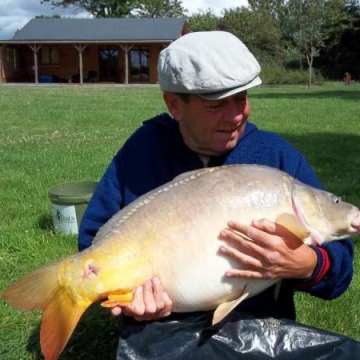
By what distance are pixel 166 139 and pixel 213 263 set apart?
2.48 feet

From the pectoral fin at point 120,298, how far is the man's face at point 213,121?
698mm

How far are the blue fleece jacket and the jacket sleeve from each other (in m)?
0.02

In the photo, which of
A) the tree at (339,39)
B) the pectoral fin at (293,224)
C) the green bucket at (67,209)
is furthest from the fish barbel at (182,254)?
the tree at (339,39)

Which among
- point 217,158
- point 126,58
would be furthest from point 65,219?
point 126,58

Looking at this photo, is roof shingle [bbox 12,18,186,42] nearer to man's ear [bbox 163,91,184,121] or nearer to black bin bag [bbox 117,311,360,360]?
man's ear [bbox 163,91,184,121]

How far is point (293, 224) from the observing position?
222cm

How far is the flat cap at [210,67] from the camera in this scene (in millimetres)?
2383

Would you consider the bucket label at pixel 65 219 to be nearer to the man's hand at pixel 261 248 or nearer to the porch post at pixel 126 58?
the man's hand at pixel 261 248

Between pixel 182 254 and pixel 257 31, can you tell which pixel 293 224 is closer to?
pixel 182 254

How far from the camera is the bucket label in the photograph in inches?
198

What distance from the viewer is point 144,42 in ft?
133

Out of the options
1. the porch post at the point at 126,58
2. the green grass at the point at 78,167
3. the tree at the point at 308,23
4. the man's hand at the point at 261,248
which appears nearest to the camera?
the man's hand at the point at 261,248

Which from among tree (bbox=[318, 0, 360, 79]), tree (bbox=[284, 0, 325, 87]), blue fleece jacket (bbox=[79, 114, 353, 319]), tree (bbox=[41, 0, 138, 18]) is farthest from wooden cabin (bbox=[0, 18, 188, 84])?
blue fleece jacket (bbox=[79, 114, 353, 319])

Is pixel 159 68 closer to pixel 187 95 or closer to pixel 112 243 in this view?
pixel 187 95
